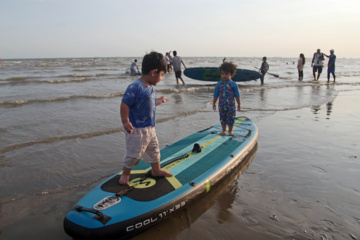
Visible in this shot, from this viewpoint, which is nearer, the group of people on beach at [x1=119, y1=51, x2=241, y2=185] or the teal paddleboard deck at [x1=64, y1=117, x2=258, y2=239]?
the teal paddleboard deck at [x1=64, y1=117, x2=258, y2=239]

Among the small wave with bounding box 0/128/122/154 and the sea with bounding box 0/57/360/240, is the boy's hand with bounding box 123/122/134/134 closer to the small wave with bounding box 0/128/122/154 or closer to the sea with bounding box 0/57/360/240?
the sea with bounding box 0/57/360/240

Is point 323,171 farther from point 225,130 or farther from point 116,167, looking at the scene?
point 116,167

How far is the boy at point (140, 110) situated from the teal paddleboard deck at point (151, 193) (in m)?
0.29

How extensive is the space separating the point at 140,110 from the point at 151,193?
93 centimetres

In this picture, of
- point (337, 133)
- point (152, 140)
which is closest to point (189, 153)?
point (152, 140)

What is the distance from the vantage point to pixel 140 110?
3.01m

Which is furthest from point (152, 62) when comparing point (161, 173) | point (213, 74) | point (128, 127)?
point (213, 74)

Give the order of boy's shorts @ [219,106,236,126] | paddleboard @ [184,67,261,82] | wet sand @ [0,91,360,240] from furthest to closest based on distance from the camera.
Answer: paddleboard @ [184,67,261,82] → boy's shorts @ [219,106,236,126] → wet sand @ [0,91,360,240]

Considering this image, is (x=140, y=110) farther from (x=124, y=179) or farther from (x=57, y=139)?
(x=57, y=139)

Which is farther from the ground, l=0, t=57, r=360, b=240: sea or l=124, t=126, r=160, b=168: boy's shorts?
l=124, t=126, r=160, b=168: boy's shorts

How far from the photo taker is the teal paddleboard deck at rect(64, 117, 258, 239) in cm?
251

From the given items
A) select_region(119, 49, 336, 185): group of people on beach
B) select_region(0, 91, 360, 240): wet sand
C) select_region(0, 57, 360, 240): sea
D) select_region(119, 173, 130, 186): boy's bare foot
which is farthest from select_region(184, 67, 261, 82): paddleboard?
select_region(119, 173, 130, 186): boy's bare foot

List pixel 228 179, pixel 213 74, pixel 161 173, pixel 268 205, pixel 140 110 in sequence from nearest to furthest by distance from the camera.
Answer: pixel 140 110, pixel 268 205, pixel 161 173, pixel 228 179, pixel 213 74

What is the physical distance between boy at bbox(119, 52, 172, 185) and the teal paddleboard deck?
0.96 ft
